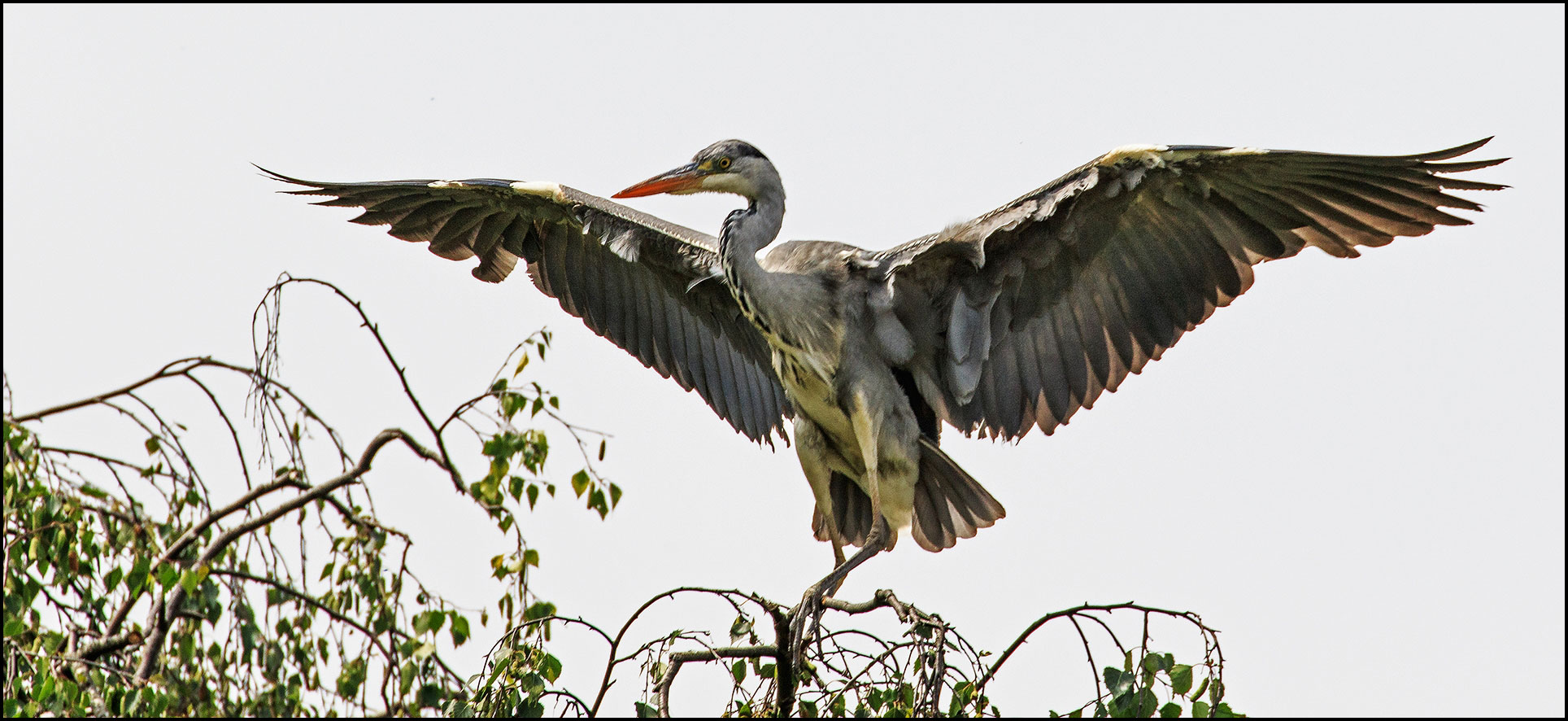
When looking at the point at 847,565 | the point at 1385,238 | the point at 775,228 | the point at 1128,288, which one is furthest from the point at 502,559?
the point at 1385,238

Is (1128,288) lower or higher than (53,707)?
higher

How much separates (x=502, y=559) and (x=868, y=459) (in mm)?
1224

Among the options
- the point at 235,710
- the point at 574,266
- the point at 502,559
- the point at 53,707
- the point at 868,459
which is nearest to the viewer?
the point at 53,707

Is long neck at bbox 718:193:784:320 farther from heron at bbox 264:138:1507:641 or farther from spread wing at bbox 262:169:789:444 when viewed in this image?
spread wing at bbox 262:169:789:444

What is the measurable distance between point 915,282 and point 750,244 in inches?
20.4

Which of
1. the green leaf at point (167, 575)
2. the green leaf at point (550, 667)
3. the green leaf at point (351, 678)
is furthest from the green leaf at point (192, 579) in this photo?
the green leaf at point (550, 667)

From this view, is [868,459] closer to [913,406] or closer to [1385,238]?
[913,406]

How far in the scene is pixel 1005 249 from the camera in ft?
14.1

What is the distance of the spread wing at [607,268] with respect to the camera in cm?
482

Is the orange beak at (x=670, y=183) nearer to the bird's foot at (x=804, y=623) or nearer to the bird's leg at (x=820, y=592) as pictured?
the bird's leg at (x=820, y=592)

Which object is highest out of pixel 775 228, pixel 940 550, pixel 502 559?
pixel 775 228

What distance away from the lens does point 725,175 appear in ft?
15.2

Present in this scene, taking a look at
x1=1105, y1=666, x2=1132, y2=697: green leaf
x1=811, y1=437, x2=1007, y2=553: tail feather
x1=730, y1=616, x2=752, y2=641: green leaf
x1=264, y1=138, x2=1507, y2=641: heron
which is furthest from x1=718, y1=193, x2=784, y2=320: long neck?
x1=1105, y1=666, x2=1132, y2=697: green leaf

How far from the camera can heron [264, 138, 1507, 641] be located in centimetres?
398
